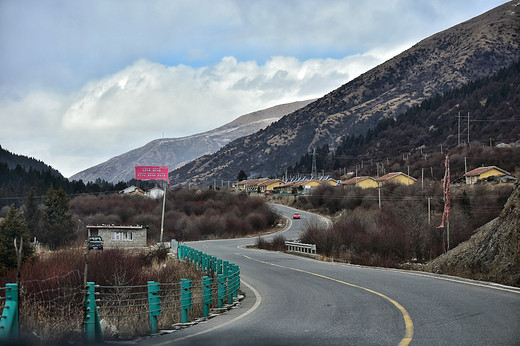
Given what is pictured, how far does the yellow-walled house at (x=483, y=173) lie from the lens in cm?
8900

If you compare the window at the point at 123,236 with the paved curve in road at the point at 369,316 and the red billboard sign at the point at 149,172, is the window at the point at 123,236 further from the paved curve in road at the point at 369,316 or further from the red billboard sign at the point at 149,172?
the paved curve in road at the point at 369,316

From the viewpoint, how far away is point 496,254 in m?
18.6

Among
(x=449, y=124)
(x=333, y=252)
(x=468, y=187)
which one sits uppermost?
(x=449, y=124)

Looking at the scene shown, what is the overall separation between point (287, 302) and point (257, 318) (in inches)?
119

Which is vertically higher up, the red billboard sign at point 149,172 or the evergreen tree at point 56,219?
the red billboard sign at point 149,172

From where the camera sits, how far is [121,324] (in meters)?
11.4

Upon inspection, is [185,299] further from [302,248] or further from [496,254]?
[302,248]

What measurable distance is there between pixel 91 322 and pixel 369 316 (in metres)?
5.67

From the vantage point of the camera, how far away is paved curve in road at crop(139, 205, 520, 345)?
924 centimetres

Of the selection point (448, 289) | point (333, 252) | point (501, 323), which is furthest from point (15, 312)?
point (333, 252)

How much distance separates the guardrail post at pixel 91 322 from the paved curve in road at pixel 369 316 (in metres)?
0.81

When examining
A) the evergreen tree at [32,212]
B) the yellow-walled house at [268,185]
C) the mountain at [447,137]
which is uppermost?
the mountain at [447,137]

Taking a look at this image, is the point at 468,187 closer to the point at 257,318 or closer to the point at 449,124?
the point at 257,318

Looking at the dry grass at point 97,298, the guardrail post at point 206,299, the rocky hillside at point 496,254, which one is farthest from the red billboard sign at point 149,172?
the guardrail post at point 206,299
